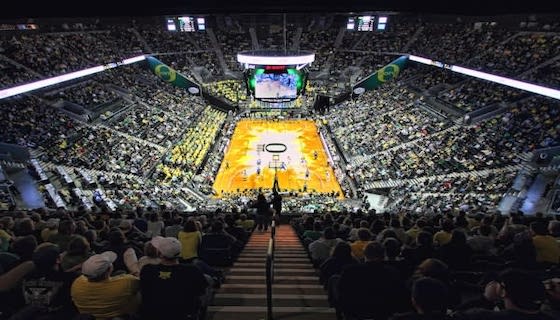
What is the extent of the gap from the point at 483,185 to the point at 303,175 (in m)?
13.8

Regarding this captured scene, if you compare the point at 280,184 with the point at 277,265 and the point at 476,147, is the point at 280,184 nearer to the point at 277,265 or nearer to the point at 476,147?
the point at 476,147

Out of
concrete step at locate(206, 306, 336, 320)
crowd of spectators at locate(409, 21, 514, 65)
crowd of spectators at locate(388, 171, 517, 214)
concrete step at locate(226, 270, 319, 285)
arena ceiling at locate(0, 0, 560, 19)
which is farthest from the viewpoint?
crowd of spectators at locate(409, 21, 514, 65)

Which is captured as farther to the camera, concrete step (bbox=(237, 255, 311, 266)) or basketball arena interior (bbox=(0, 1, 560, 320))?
concrete step (bbox=(237, 255, 311, 266))

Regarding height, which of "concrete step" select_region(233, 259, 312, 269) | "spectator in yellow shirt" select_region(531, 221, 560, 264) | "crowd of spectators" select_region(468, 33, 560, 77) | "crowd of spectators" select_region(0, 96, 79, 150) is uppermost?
"crowd of spectators" select_region(468, 33, 560, 77)

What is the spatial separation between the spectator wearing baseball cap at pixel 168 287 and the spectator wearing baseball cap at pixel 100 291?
19cm

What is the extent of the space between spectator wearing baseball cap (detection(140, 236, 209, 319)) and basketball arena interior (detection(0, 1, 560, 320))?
0.02 metres

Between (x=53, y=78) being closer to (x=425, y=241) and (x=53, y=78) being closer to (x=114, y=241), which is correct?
(x=114, y=241)

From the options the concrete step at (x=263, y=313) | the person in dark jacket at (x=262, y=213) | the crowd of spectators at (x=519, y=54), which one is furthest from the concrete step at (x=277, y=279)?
the crowd of spectators at (x=519, y=54)

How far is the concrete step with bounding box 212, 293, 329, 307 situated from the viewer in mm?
6137

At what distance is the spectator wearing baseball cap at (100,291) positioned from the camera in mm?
4177

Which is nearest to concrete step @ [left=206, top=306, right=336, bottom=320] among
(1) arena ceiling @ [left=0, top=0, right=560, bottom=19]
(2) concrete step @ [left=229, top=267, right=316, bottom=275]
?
(2) concrete step @ [left=229, top=267, right=316, bottom=275]

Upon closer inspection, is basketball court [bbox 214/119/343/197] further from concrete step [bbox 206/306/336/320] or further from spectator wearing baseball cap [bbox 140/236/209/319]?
spectator wearing baseball cap [bbox 140/236/209/319]

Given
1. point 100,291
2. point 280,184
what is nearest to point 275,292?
point 100,291

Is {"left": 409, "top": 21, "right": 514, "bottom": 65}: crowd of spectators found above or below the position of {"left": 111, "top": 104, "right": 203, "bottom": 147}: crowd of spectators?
above
